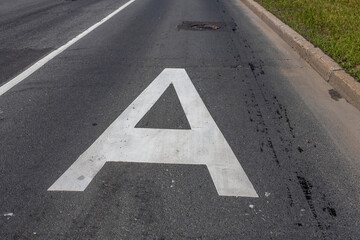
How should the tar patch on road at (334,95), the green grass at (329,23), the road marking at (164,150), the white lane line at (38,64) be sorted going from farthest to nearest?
1. the green grass at (329,23)
2. the white lane line at (38,64)
3. the tar patch on road at (334,95)
4. the road marking at (164,150)

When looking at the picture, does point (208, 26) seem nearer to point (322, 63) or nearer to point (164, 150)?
point (322, 63)

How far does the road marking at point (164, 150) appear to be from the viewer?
2.88 m

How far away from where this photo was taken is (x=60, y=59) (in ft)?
20.0

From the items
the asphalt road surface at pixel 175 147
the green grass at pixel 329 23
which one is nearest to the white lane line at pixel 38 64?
the asphalt road surface at pixel 175 147

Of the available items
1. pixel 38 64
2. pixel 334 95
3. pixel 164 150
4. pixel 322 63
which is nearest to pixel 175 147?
pixel 164 150

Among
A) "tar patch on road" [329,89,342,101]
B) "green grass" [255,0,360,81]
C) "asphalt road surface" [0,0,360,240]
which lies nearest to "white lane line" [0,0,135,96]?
"asphalt road surface" [0,0,360,240]

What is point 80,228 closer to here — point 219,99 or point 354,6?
point 219,99

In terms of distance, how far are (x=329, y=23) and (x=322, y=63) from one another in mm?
3178

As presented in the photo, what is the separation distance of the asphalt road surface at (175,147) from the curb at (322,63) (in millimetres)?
150

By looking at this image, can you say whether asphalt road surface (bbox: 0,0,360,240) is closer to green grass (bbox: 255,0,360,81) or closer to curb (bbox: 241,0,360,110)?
curb (bbox: 241,0,360,110)

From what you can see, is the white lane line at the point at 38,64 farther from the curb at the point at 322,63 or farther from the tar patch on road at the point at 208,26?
the curb at the point at 322,63

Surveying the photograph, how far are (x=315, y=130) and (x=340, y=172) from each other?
2.63ft

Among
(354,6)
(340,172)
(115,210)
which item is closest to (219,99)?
(340,172)

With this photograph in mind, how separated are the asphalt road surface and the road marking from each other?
0.02 metres
